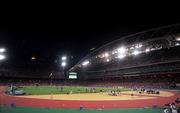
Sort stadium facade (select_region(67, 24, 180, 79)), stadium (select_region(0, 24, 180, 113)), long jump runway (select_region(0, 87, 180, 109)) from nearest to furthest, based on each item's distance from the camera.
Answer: long jump runway (select_region(0, 87, 180, 109))
stadium (select_region(0, 24, 180, 113))
stadium facade (select_region(67, 24, 180, 79))

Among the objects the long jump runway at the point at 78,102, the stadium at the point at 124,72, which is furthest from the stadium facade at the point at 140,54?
the long jump runway at the point at 78,102

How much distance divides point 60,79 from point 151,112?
88520 millimetres

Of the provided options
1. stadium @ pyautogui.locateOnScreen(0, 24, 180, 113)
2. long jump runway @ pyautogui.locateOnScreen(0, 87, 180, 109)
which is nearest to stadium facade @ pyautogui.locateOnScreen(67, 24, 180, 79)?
stadium @ pyautogui.locateOnScreen(0, 24, 180, 113)

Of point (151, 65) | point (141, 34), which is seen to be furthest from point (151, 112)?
point (151, 65)

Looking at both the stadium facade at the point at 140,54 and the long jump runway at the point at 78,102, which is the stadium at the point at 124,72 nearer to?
the stadium facade at the point at 140,54

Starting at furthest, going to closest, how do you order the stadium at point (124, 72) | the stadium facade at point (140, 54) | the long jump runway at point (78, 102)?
the stadium facade at point (140, 54) → the stadium at point (124, 72) → the long jump runway at point (78, 102)

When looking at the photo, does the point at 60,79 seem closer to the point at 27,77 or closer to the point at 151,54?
the point at 27,77

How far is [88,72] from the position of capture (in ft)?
381

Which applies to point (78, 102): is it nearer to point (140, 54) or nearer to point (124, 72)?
point (140, 54)

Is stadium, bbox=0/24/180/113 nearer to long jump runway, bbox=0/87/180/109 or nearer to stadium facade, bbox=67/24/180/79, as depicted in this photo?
stadium facade, bbox=67/24/180/79

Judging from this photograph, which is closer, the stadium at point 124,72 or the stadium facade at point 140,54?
the stadium at point 124,72

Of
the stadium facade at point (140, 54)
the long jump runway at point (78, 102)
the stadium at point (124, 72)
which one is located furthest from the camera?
the stadium facade at point (140, 54)

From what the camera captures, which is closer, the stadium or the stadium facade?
the stadium

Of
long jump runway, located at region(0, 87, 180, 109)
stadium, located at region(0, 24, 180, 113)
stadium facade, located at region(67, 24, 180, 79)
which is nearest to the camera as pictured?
long jump runway, located at region(0, 87, 180, 109)
